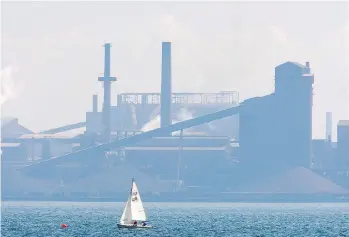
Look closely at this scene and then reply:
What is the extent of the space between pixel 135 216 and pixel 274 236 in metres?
14.2

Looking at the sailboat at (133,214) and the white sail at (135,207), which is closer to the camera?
the sailboat at (133,214)

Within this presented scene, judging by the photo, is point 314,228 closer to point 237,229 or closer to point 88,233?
point 237,229

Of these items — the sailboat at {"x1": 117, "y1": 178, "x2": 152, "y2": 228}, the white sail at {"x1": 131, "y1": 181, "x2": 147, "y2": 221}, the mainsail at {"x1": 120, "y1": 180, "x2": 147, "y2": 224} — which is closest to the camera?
the sailboat at {"x1": 117, "y1": 178, "x2": 152, "y2": 228}

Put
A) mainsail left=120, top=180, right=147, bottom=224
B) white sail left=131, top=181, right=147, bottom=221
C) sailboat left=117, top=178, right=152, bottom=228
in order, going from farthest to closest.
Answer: white sail left=131, top=181, right=147, bottom=221, mainsail left=120, top=180, right=147, bottom=224, sailboat left=117, top=178, right=152, bottom=228

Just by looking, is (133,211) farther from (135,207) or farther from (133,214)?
(135,207)

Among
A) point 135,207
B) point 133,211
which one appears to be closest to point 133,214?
point 133,211

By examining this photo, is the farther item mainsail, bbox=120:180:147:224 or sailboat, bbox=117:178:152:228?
mainsail, bbox=120:180:147:224

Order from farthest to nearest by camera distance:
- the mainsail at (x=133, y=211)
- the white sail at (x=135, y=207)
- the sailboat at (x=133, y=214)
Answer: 1. the white sail at (x=135, y=207)
2. the mainsail at (x=133, y=211)
3. the sailboat at (x=133, y=214)

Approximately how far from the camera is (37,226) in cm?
14800

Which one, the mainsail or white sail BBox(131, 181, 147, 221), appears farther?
white sail BBox(131, 181, 147, 221)

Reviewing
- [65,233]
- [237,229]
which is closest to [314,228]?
[237,229]

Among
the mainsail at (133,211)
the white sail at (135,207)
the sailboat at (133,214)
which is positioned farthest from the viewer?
the white sail at (135,207)

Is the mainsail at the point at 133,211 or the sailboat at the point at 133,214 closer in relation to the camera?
the sailboat at the point at 133,214

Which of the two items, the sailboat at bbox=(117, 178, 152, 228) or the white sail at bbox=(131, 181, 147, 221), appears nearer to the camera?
the sailboat at bbox=(117, 178, 152, 228)
